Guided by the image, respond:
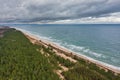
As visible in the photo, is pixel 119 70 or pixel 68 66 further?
pixel 119 70

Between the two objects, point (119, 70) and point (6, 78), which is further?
point (119, 70)

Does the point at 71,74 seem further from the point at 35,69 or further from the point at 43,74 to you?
the point at 35,69

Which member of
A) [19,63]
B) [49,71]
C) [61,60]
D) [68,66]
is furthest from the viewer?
[61,60]

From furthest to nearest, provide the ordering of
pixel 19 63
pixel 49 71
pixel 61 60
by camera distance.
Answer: pixel 61 60
pixel 19 63
pixel 49 71

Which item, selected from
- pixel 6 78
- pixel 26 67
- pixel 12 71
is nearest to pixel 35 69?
pixel 26 67

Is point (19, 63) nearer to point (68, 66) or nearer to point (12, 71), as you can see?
point (12, 71)

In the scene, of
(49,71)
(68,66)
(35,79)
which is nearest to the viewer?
(35,79)

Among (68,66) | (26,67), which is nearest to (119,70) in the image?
(68,66)

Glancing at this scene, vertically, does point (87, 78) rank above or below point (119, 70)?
above

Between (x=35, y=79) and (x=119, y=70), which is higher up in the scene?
(x=35, y=79)
